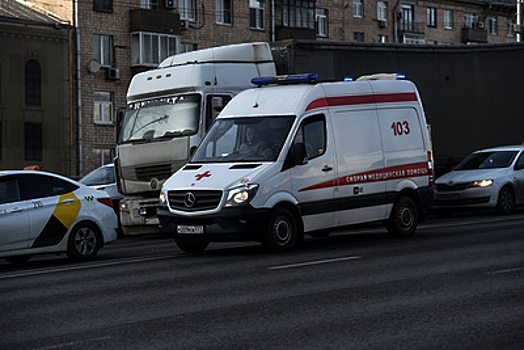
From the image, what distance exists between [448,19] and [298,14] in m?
16.6

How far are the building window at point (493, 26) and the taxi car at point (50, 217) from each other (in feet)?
201

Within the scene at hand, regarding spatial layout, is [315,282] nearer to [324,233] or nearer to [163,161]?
[324,233]

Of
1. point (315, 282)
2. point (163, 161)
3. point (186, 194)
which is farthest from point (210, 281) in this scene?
point (163, 161)

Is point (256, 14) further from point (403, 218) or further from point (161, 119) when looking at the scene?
point (403, 218)

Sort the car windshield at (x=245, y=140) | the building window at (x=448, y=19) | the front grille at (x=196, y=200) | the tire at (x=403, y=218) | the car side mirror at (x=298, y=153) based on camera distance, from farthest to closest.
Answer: the building window at (x=448, y=19) < the tire at (x=403, y=218) < the car windshield at (x=245, y=140) < the car side mirror at (x=298, y=153) < the front grille at (x=196, y=200)

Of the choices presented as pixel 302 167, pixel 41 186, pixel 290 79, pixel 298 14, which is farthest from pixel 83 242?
pixel 298 14

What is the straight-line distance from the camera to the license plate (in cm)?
1470

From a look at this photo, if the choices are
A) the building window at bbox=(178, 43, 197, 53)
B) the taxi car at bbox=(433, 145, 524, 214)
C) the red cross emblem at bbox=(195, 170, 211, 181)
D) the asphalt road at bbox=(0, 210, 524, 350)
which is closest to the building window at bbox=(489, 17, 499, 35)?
the building window at bbox=(178, 43, 197, 53)

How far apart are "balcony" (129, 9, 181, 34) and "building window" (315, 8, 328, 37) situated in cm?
1155

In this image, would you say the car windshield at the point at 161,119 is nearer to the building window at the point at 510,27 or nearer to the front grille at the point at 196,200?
the front grille at the point at 196,200

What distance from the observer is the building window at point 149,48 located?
1973 inches

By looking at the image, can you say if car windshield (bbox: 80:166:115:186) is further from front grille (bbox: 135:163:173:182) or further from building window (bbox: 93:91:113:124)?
building window (bbox: 93:91:113:124)

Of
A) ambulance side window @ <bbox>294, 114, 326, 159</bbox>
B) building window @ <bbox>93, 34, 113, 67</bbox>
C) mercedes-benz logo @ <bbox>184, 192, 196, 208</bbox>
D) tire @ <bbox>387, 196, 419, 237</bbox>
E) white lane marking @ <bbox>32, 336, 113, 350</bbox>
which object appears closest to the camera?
white lane marking @ <bbox>32, 336, 113, 350</bbox>

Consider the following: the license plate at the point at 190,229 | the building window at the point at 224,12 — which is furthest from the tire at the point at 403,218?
the building window at the point at 224,12
